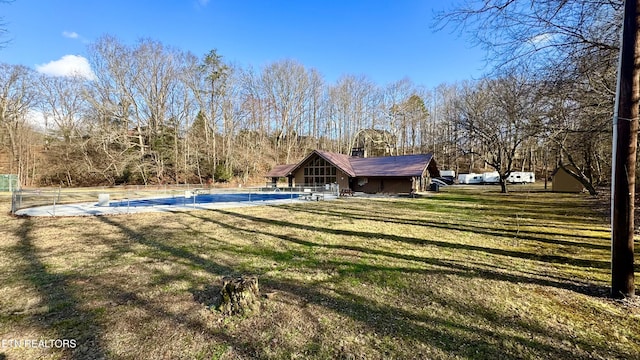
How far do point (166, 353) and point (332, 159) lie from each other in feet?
74.7

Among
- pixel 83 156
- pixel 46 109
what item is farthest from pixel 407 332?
pixel 46 109

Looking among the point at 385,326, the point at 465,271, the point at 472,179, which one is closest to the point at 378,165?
the point at 465,271

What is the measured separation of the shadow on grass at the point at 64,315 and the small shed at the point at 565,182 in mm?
32470

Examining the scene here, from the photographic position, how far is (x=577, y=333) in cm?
331

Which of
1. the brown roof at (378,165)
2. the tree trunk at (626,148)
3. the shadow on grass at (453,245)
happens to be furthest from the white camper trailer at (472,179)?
the tree trunk at (626,148)

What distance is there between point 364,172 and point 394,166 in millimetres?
2789

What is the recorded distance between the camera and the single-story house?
23.8 m

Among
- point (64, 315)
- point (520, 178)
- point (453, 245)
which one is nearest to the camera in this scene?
point (64, 315)

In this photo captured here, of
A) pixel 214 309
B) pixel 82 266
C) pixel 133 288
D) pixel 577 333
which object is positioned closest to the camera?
pixel 577 333

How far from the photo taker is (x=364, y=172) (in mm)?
25422

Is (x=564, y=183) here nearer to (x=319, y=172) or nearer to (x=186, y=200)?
(x=319, y=172)

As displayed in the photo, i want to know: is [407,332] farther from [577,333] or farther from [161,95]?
[161,95]

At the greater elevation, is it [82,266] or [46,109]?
[46,109]

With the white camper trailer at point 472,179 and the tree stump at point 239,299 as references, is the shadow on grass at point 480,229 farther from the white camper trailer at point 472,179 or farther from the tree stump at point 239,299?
the white camper trailer at point 472,179
